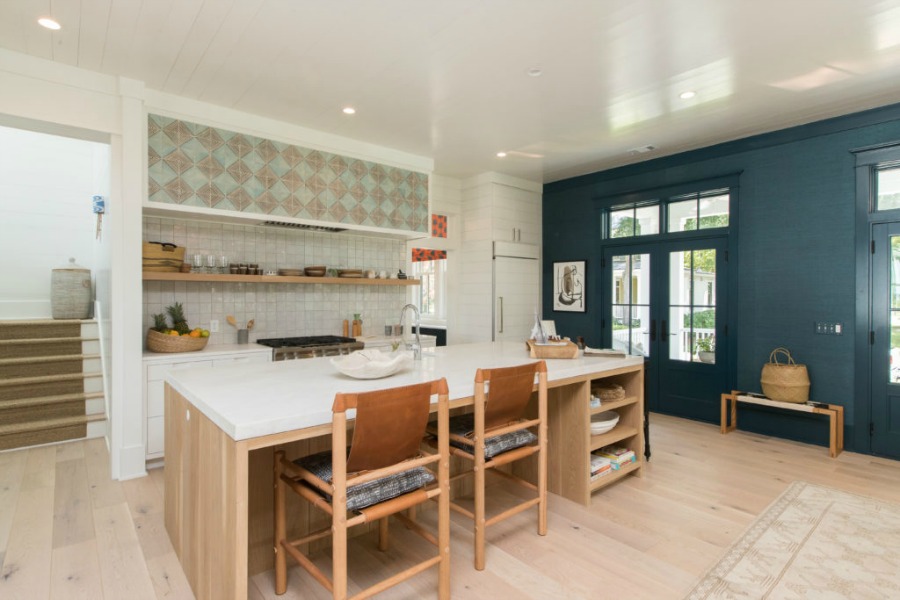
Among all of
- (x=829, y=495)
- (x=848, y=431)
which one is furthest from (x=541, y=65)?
(x=848, y=431)

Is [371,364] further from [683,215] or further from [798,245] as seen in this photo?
[683,215]

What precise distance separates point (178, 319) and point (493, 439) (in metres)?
2.96

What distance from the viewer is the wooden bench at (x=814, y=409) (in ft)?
12.6

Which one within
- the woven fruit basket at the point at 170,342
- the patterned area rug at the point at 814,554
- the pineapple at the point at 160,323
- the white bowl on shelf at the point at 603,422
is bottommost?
the patterned area rug at the point at 814,554

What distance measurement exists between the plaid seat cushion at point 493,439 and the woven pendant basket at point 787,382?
297 cm

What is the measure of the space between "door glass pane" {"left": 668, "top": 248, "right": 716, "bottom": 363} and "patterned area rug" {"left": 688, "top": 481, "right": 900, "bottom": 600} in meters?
2.07

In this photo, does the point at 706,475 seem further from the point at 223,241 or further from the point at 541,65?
the point at 223,241

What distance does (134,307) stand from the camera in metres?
3.37

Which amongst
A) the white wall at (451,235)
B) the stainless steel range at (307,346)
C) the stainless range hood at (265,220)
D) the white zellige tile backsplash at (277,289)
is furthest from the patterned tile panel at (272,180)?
the stainless steel range at (307,346)

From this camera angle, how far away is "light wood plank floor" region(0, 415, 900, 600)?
80.9 inches

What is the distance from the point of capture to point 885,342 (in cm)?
382

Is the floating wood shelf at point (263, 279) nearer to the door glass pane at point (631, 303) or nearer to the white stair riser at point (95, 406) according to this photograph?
the white stair riser at point (95, 406)

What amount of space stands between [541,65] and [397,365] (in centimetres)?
225

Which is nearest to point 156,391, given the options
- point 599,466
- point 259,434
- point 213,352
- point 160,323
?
point 213,352
